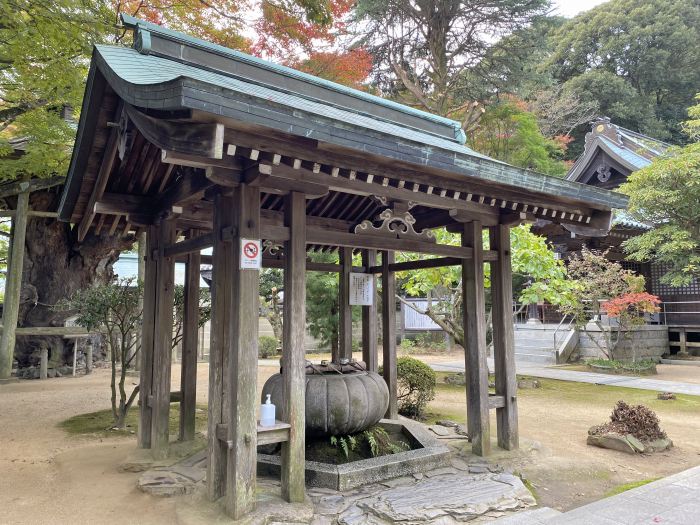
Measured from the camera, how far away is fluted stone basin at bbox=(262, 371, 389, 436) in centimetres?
487

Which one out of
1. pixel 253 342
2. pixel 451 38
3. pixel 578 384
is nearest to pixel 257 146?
pixel 253 342

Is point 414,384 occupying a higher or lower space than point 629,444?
higher

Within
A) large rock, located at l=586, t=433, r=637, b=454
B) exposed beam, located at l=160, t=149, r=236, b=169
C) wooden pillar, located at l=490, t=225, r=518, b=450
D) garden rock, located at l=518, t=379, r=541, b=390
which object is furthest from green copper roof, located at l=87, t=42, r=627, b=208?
garden rock, located at l=518, t=379, r=541, b=390

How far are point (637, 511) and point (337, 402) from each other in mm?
2803

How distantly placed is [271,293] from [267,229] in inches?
557

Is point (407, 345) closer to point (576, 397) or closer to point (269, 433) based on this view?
point (576, 397)

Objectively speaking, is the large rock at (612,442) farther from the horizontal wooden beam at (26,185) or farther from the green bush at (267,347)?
the green bush at (267,347)

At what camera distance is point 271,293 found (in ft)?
A: 59.1

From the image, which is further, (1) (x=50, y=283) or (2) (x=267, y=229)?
(1) (x=50, y=283)

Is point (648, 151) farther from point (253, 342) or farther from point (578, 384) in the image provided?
point (253, 342)

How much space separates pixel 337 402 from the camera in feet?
16.0

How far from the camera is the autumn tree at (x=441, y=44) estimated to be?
47.3ft

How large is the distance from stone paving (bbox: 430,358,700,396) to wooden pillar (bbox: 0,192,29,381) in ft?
37.6

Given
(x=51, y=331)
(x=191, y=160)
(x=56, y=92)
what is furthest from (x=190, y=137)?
(x=51, y=331)
